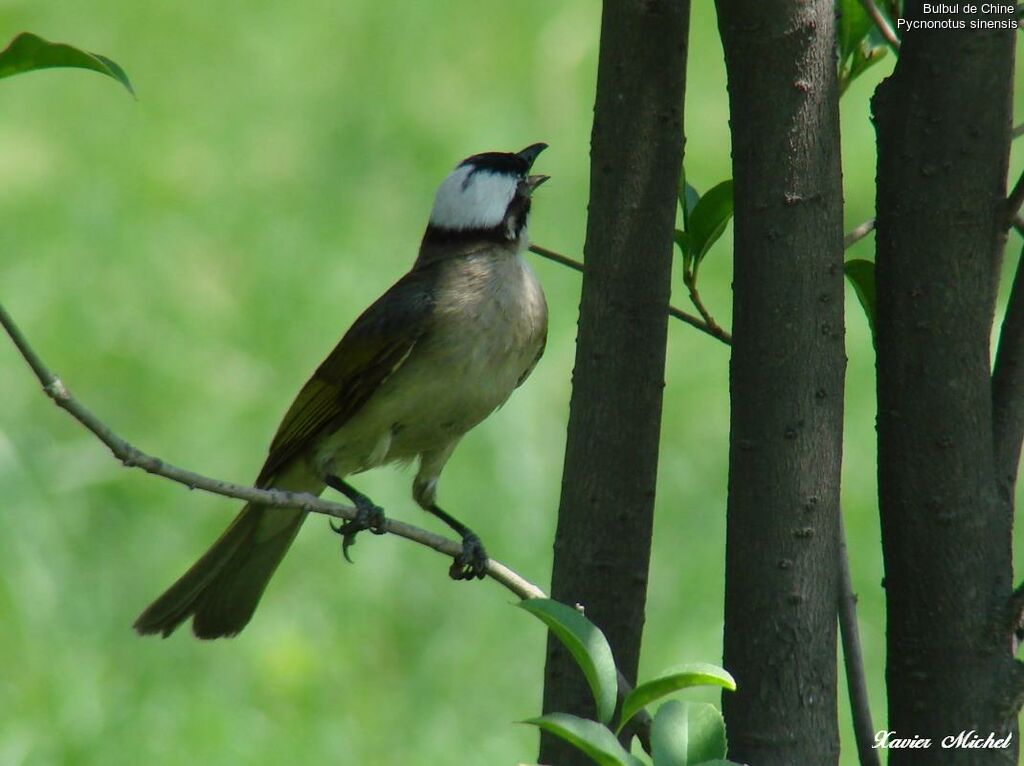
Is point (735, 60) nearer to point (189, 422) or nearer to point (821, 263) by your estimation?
point (821, 263)

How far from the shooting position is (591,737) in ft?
5.59

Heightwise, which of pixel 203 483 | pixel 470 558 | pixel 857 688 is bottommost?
pixel 857 688

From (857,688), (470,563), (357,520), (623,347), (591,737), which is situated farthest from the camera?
(470,563)

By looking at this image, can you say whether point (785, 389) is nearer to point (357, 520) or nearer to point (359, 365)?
point (357, 520)

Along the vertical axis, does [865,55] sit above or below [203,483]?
above

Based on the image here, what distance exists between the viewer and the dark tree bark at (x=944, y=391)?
222cm

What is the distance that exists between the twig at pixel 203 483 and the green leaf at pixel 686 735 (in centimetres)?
29

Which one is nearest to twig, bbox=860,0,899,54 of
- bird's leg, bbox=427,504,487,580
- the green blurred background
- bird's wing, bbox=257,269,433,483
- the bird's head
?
bird's leg, bbox=427,504,487,580

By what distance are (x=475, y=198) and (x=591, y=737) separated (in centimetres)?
308

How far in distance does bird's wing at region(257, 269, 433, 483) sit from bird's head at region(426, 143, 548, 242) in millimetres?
241

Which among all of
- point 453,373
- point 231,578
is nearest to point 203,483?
point 453,373

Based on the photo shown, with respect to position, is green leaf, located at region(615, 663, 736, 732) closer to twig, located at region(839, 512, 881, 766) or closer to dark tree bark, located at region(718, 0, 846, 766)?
dark tree bark, located at region(718, 0, 846, 766)

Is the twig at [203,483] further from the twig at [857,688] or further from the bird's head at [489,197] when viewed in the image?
the bird's head at [489,197]

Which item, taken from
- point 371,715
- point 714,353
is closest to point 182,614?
point 371,715
